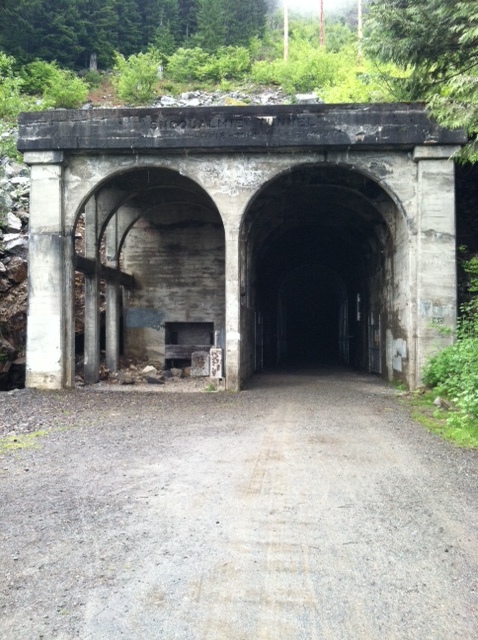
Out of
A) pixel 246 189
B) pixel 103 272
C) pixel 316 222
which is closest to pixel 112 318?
pixel 103 272

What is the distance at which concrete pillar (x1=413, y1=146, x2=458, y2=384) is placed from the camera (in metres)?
12.2

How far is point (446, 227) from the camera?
484 inches

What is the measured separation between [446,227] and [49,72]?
37862 mm

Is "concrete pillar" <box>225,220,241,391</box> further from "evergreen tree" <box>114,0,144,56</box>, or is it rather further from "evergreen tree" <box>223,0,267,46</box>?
"evergreen tree" <box>223,0,267,46</box>

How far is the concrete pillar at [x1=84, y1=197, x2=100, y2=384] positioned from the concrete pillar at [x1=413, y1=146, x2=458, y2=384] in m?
8.39

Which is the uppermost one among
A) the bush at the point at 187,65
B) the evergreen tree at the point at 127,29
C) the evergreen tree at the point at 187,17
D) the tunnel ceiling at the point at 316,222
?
the evergreen tree at the point at 187,17

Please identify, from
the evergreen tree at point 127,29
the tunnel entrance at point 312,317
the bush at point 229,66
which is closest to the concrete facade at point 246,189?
the tunnel entrance at point 312,317

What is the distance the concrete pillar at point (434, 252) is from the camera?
39.9 feet

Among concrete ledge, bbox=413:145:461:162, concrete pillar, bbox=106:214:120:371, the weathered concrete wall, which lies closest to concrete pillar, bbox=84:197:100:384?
concrete pillar, bbox=106:214:120:371

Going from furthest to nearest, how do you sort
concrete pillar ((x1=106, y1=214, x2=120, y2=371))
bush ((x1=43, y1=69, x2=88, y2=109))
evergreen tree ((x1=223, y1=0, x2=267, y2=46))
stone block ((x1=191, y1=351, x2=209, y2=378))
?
evergreen tree ((x1=223, y1=0, x2=267, y2=46)) → bush ((x1=43, y1=69, x2=88, y2=109)) → stone block ((x1=191, y1=351, x2=209, y2=378)) → concrete pillar ((x1=106, y1=214, x2=120, y2=371))

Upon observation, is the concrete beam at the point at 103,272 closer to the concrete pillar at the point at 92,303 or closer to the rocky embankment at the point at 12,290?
the concrete pillar at the point at 92,303

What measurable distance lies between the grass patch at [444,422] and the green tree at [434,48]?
514 centimetres

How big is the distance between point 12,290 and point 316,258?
507 inches

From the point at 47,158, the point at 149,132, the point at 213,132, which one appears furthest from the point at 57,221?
the point at 213,132
